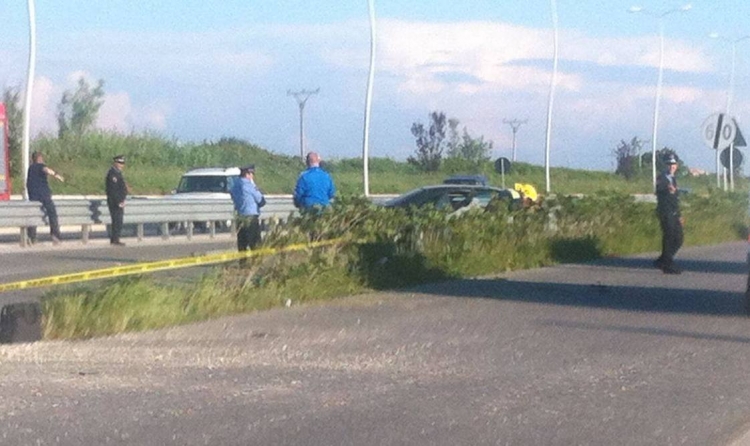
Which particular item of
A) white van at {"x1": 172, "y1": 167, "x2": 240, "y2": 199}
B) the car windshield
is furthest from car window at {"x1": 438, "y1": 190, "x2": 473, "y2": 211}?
the car windshield

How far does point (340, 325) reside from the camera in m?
14.9

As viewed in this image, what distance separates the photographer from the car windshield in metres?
39.1

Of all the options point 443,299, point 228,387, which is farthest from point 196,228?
point 228,387

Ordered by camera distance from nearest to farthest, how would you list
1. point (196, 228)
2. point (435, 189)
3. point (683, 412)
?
point (683, 412) → point (435, 189) → point (196, 228)

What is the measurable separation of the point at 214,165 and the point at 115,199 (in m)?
42.8

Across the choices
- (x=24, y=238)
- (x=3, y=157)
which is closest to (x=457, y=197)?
(x=24, y=238)

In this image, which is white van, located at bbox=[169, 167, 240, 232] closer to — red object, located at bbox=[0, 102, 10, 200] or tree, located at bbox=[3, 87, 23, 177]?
red object, located at bbox=[0, 102, 10, 200]

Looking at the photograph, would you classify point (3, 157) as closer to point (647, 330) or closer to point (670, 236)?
point (670, 236)

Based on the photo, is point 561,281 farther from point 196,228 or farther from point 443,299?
point 196,228

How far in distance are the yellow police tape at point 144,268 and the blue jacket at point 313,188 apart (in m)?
2.68

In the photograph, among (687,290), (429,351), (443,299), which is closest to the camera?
(429,351)

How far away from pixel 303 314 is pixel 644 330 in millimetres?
3571

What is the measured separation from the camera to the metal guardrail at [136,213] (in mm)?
28641

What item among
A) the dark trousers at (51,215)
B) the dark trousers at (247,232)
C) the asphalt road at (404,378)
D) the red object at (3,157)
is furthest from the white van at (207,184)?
the asphalt road at (404,378)
